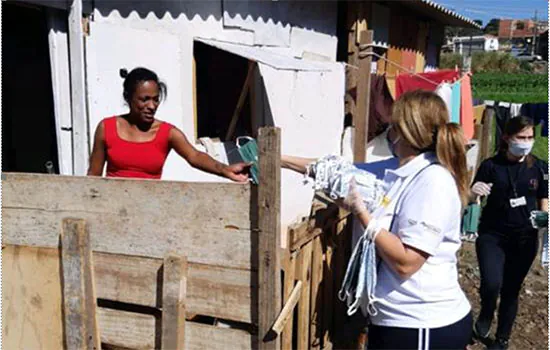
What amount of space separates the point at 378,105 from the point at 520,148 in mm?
3664

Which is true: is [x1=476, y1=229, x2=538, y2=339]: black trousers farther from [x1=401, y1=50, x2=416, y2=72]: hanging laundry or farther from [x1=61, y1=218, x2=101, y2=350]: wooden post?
[x1=401, y1=50, x2=416, y2=72]: hanging laundry

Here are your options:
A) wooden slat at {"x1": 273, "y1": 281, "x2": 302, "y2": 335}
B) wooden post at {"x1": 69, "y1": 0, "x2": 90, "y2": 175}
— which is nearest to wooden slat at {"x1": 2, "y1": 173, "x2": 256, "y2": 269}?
wooden slat at {"x1": 273, "y1": 281, "x2": 302, "y2": 335}

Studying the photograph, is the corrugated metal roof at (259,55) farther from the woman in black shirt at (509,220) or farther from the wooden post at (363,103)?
the woman in black shirt at (509,220)

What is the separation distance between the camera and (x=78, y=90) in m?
4.54

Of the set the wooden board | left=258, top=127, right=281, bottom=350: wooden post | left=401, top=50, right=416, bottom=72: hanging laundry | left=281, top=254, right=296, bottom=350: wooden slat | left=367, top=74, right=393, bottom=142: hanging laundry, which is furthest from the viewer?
left=401, top=50, right=416, bottom=72: hanging laundry

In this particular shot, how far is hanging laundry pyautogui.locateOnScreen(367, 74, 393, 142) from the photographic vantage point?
7402 mm

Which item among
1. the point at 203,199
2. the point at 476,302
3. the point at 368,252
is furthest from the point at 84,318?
the point at 476,302

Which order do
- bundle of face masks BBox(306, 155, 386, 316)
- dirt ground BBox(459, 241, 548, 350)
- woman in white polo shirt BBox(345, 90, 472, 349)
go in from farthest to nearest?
dirt ground BBox(459, 241, 548, 350)
bundle of face masks BBox(306, 155, 386, 316)
woman in white polo shirt BBox(345, 90, 472, 349)

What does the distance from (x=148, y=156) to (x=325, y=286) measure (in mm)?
1096

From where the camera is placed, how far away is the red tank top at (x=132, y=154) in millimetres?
A: 2785

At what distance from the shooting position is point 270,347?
1993mm

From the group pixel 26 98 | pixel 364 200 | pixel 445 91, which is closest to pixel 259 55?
pixel 26 98

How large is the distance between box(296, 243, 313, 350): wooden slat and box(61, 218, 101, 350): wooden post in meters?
0.88

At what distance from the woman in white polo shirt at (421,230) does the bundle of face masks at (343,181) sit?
4cm
